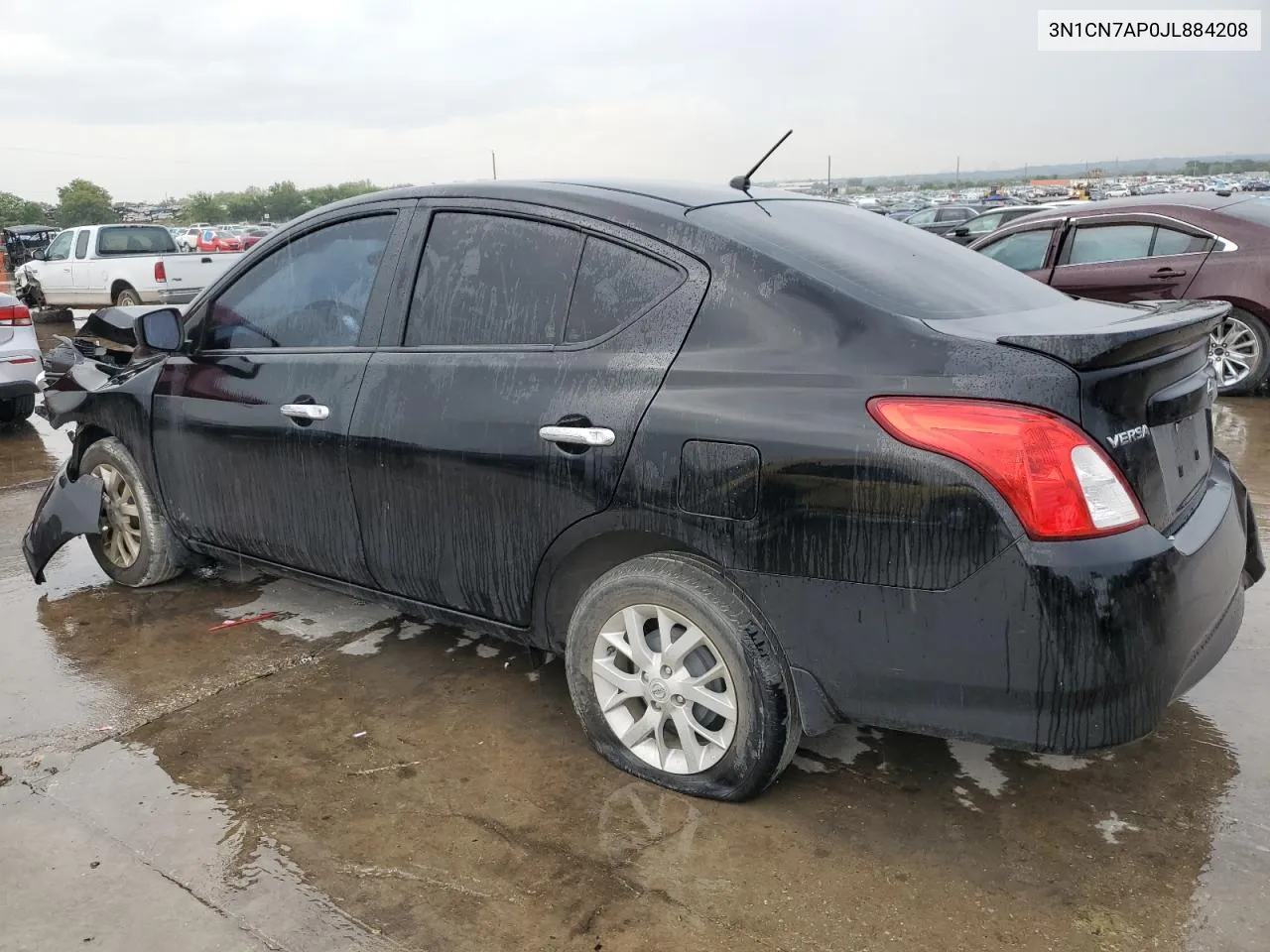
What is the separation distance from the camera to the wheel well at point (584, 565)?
8.78 ft

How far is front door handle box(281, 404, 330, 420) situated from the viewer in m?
3.34

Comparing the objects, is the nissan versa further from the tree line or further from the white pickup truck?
the tree line

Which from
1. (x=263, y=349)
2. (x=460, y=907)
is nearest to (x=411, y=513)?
(x=263, y=349)

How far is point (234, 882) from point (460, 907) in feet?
1.90

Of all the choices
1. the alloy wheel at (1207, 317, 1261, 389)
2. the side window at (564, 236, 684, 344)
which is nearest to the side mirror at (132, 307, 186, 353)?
the side window at (564, 236, 684, 344)

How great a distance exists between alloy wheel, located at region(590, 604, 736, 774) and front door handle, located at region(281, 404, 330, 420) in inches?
50.0

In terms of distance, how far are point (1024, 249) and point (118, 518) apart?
298 inches

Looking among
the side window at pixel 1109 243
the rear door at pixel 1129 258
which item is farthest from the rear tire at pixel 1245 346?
the side window at pixel 1109 243

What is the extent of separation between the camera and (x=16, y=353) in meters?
7.85

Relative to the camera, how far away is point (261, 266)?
148 inches

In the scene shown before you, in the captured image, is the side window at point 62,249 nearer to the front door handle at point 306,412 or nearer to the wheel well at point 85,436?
the wheel well at point 85,436

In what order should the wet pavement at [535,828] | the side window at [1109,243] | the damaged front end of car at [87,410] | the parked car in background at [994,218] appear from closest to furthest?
the wet pavement at [535,828] < the damaged front end of car at [87,410] < the side window at [1109,243] < the parked car in background at [994,218]

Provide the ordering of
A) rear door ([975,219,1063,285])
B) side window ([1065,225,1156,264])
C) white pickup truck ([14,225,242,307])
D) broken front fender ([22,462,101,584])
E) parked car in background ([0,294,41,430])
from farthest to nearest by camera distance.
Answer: white pickup truck ([14,225,242,307]), rear door ([975,219,1063,285]), side window ([1065,225,1156,264]), parked car in background ([0,294,41,430]), broken front fender ([22,462,101,584])

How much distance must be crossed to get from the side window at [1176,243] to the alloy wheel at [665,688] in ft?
23.3
